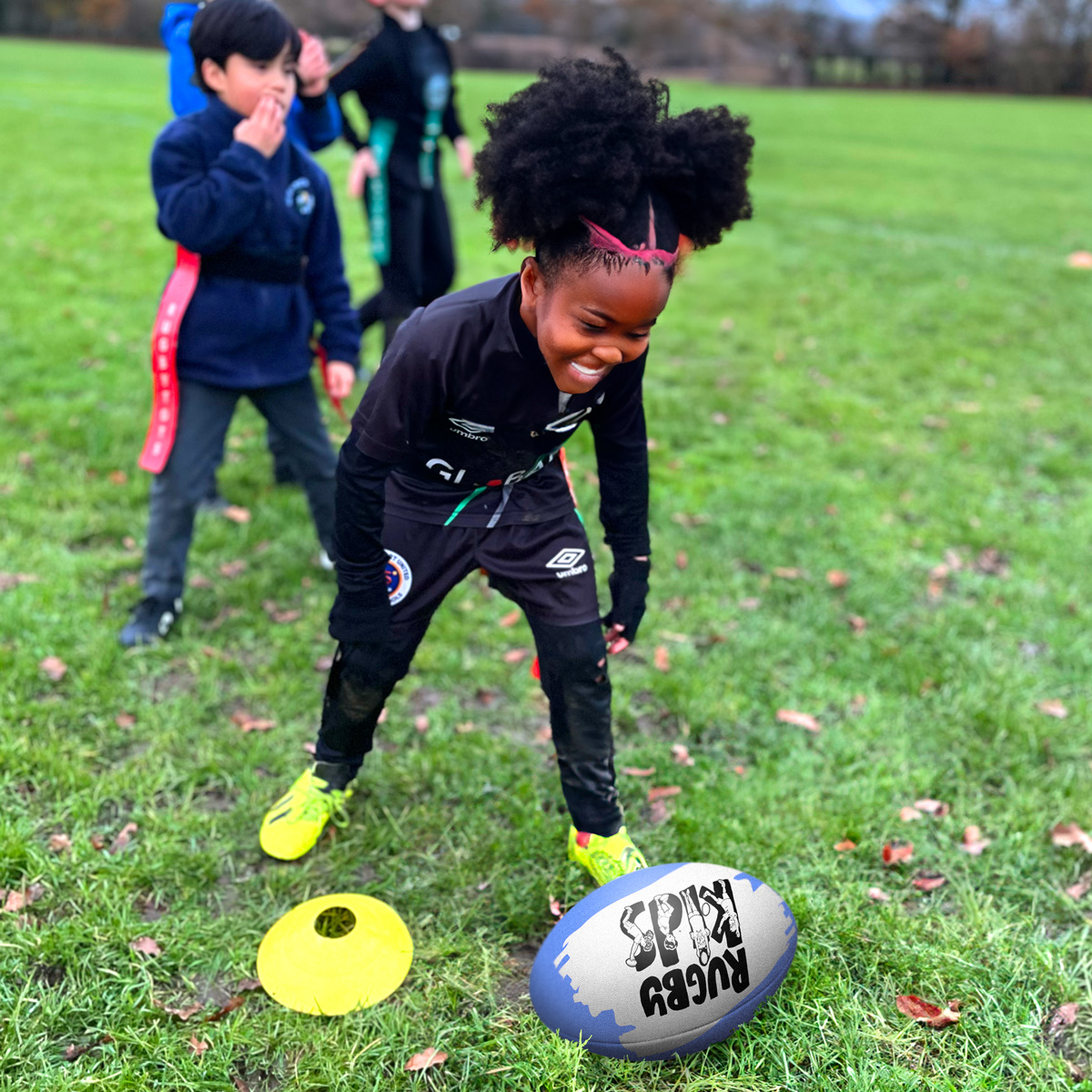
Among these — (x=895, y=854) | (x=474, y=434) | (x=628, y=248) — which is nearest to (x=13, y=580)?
(x=474, y=434)

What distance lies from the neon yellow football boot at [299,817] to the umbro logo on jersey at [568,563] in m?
0.96

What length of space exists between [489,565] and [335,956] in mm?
1037

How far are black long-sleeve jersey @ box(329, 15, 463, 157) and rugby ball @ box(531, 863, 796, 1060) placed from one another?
4485 millimetres

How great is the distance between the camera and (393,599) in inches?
102

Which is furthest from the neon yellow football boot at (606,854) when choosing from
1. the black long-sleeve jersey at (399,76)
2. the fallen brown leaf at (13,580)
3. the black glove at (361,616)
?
the black long-sleeve jersey at (399,76)

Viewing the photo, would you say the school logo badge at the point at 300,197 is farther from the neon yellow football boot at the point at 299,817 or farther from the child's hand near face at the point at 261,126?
the neon yellow football boot at the point at 299,817

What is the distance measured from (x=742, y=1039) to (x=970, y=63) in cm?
6994

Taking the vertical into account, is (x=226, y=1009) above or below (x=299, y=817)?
below

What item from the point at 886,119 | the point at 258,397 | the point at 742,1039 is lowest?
the point at 742,1039

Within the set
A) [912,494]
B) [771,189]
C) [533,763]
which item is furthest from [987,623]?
[771,189]

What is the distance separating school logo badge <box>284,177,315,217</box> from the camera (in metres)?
3.48

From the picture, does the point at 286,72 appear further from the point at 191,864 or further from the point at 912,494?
the point at 912,494

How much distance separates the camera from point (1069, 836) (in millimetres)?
3098

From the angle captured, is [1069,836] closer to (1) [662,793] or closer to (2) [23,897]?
(1) [662,793]
